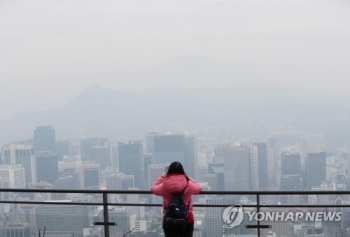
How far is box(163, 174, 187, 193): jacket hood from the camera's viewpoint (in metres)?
4.39

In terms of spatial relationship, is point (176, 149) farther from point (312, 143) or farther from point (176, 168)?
point (176, 168)

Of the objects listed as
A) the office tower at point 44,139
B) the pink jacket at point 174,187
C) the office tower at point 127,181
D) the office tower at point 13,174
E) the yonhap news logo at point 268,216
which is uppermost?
the office tower at point 44,139

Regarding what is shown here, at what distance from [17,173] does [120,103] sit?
514 inches

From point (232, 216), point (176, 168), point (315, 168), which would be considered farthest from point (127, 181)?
point (176, 168)

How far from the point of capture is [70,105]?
109ft

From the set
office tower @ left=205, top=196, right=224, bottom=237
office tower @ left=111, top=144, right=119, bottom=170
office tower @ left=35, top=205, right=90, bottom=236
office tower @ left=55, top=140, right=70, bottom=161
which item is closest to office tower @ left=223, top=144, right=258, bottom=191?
office tower @ left=111, top=144, right=119, bottom=170

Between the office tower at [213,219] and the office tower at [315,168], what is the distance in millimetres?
10080

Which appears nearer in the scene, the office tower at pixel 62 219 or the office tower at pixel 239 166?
the office tower at pixel 62 219

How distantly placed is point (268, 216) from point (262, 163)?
1631 cm

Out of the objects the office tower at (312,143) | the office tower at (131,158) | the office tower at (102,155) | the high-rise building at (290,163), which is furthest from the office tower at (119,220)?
the office tower at (312,143)

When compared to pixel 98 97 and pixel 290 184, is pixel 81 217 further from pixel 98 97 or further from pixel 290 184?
pixel 98 97

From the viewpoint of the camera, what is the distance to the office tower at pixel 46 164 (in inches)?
767

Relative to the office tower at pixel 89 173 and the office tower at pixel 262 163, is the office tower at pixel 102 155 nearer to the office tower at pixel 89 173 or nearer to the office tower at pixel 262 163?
the office tower at pixel 89 173

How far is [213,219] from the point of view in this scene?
18.7 ft
